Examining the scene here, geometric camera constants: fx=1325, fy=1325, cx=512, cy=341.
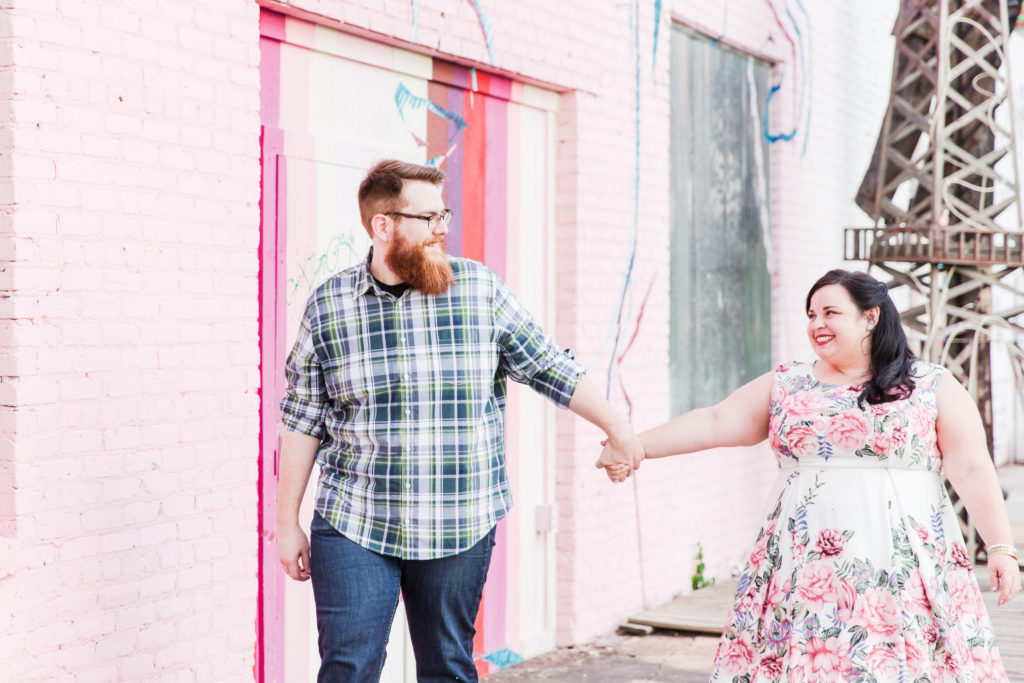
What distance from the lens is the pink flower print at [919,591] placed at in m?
3.76

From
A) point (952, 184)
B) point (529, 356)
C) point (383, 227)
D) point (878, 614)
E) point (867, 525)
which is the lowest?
point (878, 614)

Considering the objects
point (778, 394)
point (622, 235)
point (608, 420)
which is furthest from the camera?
point (622, 235)

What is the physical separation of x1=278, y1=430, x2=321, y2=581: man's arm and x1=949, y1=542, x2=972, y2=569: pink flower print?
1.86 metres

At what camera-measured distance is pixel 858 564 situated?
12.4 feet

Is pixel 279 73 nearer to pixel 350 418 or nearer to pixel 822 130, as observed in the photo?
pixel 350 418

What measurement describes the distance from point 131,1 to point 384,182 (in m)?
1.11

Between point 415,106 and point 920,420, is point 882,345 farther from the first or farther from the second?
point 415,106

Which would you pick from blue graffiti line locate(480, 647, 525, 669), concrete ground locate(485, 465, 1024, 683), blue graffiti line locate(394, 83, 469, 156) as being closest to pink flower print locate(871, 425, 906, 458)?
concrete ground locate(485, 465, 1024, 683)

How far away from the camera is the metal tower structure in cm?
760

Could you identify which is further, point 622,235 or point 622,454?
point 622,235

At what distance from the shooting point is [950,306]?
25.6ft

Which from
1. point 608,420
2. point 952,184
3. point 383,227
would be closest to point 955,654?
point 608,420

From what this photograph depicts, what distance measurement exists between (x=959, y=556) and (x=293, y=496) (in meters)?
1.94

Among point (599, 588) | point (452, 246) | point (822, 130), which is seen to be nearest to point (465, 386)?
point (452, 246)
